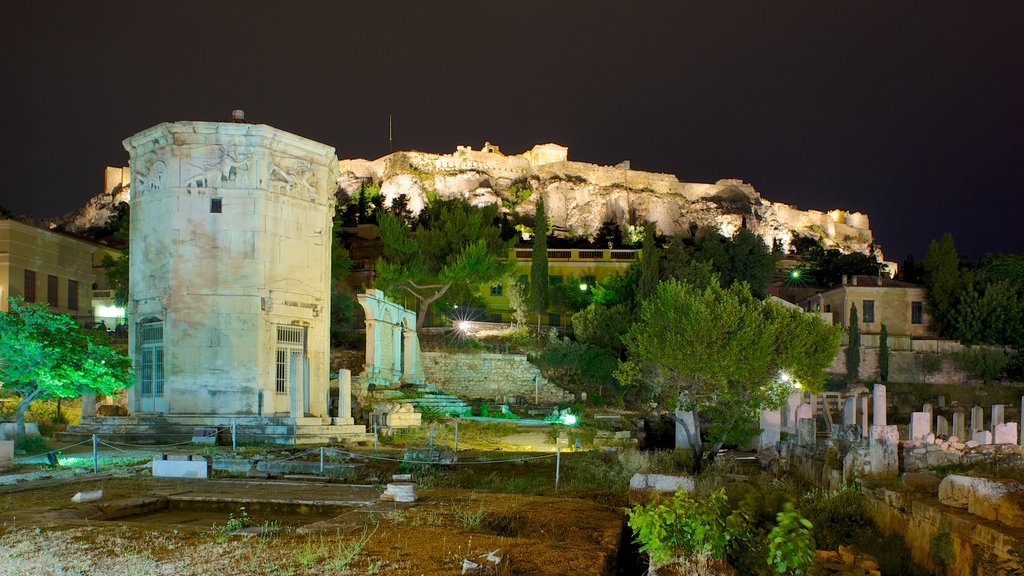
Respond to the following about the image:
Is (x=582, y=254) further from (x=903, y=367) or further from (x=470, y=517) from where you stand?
(x=470, y=517)

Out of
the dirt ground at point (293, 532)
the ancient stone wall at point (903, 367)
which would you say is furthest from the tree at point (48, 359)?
the ancient stone wall at point (903, 367)

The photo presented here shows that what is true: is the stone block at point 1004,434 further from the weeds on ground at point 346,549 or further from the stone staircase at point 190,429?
the weeds on ground at point 346,549

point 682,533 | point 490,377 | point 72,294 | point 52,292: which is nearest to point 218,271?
point 682,533

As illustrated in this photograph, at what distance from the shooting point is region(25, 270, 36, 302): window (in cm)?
3578

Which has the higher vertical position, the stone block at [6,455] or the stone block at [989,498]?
the stone block at [989,498]

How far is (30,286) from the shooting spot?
3616 cm

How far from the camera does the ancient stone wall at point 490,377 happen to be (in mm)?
36219

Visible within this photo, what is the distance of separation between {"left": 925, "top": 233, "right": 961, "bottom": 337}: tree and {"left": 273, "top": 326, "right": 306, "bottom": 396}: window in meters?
42.1

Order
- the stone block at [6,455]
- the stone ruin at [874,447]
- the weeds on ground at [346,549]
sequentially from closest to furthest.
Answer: the weeds on ground at [346,549]
the stone block at [6,455]
the stone ruin at [874,447]

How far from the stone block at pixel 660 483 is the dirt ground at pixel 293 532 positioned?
43cm

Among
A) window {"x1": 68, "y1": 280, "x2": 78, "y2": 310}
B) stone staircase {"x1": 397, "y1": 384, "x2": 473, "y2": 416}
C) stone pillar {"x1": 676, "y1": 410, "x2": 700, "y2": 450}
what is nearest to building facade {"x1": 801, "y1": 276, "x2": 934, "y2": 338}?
stone staircase {"x1": 397, "y1": 384, "x2": 473, "y2": 416}

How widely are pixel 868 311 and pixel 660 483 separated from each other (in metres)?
45.3

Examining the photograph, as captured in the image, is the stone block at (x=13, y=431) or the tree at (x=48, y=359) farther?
the stone block at (x=13, y=431)

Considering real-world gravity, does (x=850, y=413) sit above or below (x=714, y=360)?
below
